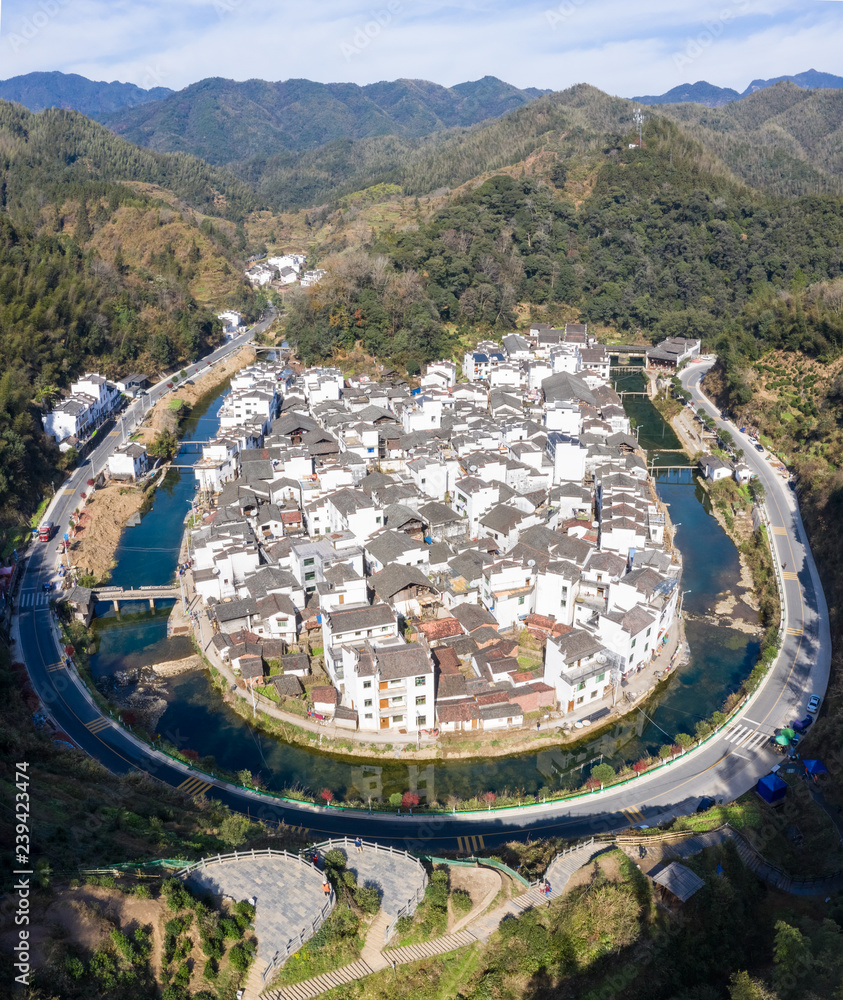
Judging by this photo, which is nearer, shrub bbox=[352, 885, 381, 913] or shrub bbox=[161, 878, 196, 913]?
shrub bbox=[161, 878, 196, 913]

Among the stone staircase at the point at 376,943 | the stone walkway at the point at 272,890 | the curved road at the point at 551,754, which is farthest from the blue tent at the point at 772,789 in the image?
the stone walkway at the point at 272,890

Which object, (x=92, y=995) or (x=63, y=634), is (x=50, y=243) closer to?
(x=63, y=634)

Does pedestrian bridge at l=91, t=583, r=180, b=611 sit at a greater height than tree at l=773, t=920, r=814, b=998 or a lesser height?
greater

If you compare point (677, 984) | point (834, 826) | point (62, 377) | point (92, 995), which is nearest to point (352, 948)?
point (92, 995)

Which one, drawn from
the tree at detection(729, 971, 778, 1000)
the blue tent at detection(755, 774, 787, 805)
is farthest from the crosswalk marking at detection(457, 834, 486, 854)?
the blue tent at detection(755, 774, 787, 805)

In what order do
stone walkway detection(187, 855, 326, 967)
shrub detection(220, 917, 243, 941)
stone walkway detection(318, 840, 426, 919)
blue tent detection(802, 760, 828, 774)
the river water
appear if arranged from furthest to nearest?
the river water, blue tent detection(802, 760, 828, 774), stone walkway detection(318, 840, 426, 919), stone walkway detection(187, 855, 326, 967), shrub detection(220, 917, 243, 941)

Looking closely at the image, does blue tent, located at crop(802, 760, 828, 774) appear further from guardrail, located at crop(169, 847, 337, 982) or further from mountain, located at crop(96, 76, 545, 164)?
mountain, located at crop(96, 76, 545, 164)

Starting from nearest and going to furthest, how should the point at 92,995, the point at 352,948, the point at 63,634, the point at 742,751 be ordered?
the point at 92,995 → the point at 352,948 → the point at 742,751 → the point at 63,634
